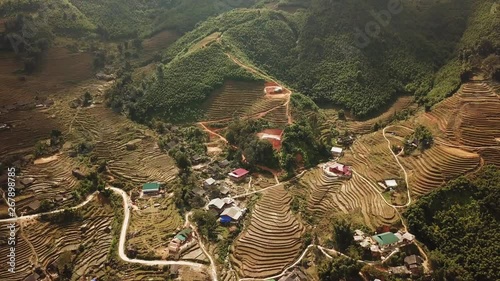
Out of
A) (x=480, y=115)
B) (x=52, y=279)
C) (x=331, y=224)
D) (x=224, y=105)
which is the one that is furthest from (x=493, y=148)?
(x=52, y=279)

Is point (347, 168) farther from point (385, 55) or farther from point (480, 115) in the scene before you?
point (385, 55)

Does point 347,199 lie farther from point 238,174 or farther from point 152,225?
point 152,225

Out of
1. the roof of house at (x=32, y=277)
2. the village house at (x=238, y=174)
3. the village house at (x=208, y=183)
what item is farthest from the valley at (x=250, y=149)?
the village house at (x=208, y=183)

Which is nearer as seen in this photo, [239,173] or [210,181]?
[210,181]

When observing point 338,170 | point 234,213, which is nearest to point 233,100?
point 338,170

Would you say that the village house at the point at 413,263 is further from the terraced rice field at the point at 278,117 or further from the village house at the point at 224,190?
the terraced rice field at the point at 278,117
